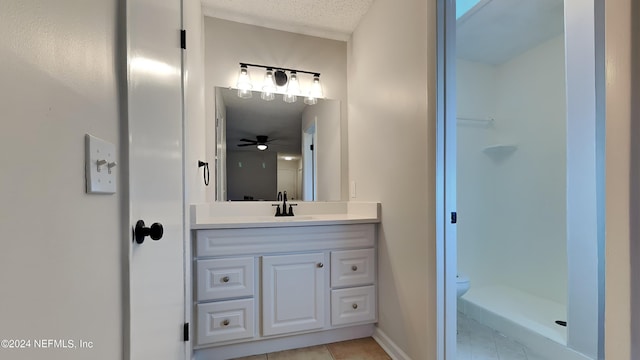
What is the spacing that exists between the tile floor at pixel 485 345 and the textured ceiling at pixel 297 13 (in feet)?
8.52

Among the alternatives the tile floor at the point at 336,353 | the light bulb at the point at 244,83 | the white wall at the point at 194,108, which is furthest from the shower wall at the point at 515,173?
the white wall at the point at 194,108

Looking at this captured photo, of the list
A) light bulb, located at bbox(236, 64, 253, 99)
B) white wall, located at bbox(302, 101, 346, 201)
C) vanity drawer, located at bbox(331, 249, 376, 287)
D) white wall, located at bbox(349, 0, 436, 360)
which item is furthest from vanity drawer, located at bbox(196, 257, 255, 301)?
light bulb, located at bbox(236, 64, 253, 99)

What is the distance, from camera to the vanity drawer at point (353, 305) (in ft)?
6.38

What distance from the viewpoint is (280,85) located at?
8.09 feet

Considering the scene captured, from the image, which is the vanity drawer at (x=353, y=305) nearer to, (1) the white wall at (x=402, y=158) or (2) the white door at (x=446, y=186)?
(1) the white wall at (x=402, y=158)

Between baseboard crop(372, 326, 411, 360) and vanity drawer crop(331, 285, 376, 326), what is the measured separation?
11 centimetres

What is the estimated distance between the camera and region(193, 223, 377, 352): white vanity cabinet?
5.60 feet

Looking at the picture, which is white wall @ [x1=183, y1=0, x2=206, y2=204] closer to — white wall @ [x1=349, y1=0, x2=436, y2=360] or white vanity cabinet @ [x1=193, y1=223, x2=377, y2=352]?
white vanity cabinet @ [x1=193, y1=223, x2=377, y2=352]

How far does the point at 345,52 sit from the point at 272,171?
51.7 inches

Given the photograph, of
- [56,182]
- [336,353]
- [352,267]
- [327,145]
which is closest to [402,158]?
[352,267]

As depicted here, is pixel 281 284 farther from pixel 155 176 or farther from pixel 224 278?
pixel 155 176

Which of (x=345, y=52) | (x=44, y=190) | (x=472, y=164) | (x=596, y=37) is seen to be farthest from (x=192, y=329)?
(x=472, y=164)

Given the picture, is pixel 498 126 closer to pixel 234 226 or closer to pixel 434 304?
pixel 434 304

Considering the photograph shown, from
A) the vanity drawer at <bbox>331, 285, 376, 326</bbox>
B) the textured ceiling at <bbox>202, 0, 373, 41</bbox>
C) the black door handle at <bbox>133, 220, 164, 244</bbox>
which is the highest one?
the textured ceiling at <bbox>202, 0, 373, 41</bbox>
